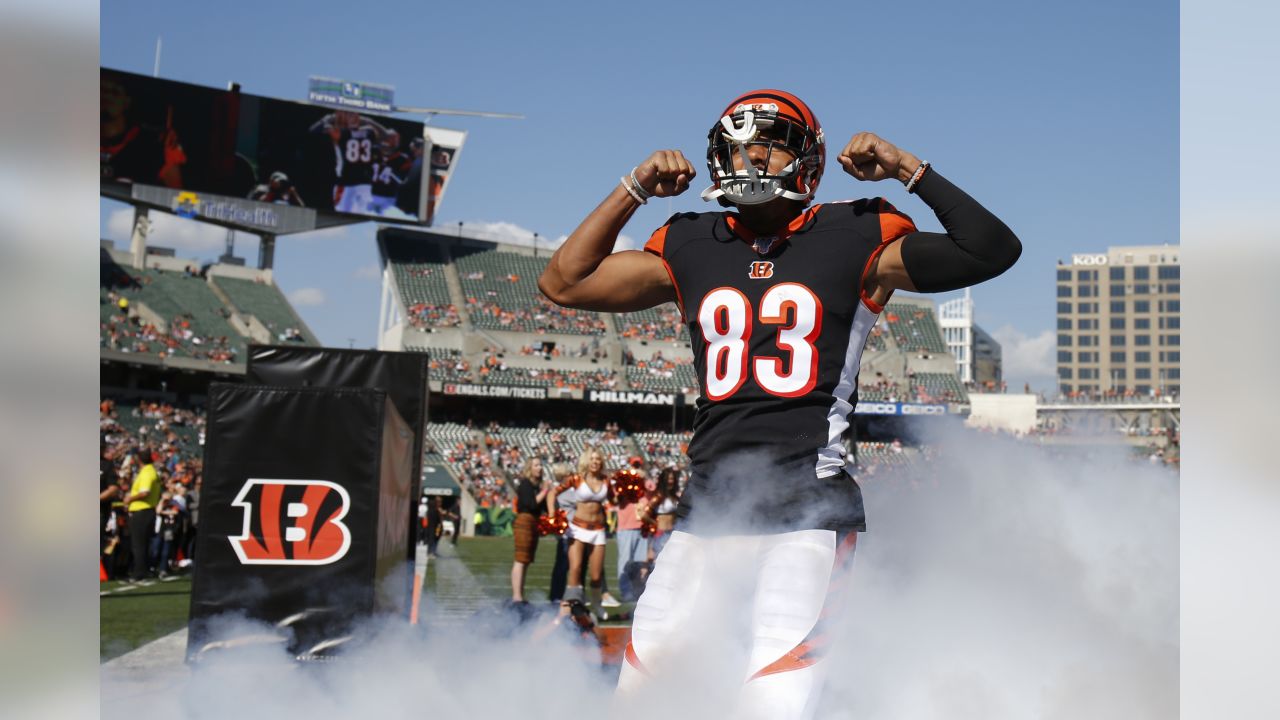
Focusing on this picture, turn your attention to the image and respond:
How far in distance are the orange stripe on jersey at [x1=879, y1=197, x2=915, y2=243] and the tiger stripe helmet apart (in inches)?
8.7

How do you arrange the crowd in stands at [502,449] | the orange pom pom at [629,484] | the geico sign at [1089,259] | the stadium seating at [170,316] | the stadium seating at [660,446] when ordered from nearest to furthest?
the orange pom pom at [629,484] < the crowd in stands at [502,449] < the stadium seating at [170,316] < the stadium seating at [660,446] < the geico sign at [1089,259]

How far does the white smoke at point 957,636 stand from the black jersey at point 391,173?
140 feet

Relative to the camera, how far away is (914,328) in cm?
5500

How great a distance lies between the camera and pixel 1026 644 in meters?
4.29

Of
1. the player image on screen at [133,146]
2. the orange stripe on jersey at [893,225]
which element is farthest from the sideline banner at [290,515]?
the player image on screen at [133,146]

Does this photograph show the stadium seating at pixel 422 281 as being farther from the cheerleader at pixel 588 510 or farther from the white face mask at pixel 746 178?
the white face mask at pixel 746 178

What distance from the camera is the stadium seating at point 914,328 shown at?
53406mm

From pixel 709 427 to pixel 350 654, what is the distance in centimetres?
391

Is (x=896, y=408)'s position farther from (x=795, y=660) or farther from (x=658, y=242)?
(x=795, y=660)

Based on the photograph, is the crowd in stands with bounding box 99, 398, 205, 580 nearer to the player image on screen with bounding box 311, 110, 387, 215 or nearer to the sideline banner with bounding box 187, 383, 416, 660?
the sideline banner with bounding box 187, 383, 416, 660

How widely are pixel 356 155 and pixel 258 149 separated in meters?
4.04

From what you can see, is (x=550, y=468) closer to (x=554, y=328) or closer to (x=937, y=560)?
(x=554, y=328)

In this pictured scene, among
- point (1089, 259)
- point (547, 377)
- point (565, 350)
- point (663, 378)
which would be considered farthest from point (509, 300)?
point (1089, 259)
